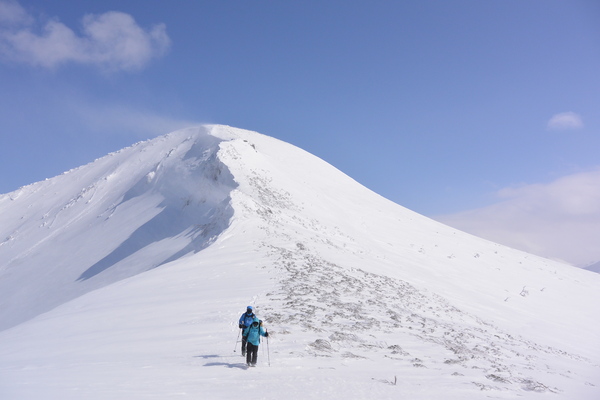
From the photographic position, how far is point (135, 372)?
9250 millimetres

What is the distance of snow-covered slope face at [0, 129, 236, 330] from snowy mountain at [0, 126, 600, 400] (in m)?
0.20

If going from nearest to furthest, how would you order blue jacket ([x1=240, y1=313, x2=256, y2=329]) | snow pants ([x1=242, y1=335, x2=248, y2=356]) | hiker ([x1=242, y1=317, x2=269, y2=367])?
hiker ([x1=242, y1=317, x2=269, y2=367]) < snow pants ([x1=242, y1=335, x2=248, y2=356]) < blue jacket ([x1=240, y1=313, x2=256, y2=329])

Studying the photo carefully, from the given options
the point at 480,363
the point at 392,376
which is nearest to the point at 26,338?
the point at 392,376

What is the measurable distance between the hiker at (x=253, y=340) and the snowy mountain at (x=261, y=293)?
1.08ft

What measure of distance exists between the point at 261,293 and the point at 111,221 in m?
25.5

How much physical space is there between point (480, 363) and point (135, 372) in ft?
29.9

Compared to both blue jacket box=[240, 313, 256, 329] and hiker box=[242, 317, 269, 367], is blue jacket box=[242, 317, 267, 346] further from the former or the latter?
blue jacket box=[240, 313, 256, 329]

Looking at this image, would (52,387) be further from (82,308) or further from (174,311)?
(82,308)

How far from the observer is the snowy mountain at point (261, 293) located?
30.9 ft

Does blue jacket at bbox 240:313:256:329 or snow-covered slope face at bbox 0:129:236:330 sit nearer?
blue jacket at bbox 240:313:256:329

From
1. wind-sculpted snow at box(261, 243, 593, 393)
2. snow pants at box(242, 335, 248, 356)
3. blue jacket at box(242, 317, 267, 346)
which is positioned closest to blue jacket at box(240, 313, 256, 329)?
blue jacket at box(242, 317, 267, 346)

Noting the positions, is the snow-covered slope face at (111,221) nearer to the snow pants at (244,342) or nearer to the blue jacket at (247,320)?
the blue jacket at (247,320)

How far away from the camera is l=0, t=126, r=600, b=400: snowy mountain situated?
9.43 m

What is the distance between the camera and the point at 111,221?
37.2 meters
